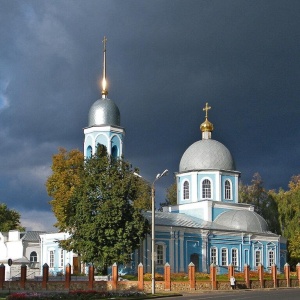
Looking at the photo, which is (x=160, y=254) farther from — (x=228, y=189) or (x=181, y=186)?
(x=228, y=189)

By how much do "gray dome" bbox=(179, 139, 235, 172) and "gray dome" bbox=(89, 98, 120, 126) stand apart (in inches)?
370

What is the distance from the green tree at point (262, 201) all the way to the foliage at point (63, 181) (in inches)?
942

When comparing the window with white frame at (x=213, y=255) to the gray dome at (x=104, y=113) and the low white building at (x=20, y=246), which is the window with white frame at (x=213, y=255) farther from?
the low white building at (x=20, y=246)

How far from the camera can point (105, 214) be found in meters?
42.2

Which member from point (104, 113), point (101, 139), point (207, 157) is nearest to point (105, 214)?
point (101, 139)

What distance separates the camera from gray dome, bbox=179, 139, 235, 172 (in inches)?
2345

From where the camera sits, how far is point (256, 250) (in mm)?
56594

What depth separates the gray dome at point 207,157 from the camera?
2345 inches

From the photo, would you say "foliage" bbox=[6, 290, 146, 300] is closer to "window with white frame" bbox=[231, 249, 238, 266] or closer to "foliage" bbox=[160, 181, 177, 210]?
"window with white frame" bbox=[231, 249, 238, 266]

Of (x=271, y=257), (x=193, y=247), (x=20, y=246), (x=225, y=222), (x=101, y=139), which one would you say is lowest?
(x=271, y=257)

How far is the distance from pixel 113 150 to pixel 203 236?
32.5 feet

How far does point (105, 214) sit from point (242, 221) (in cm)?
1817

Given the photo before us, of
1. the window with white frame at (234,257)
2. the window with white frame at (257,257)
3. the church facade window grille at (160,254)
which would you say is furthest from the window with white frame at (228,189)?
the church facade window grille at (160,254)

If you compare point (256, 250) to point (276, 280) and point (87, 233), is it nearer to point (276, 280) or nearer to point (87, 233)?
point (276, 280)
